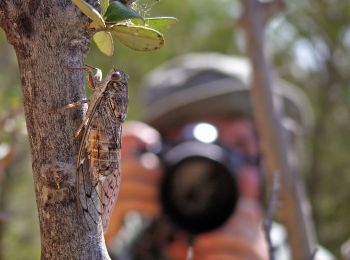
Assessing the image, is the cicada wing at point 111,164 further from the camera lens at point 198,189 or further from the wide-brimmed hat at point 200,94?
the wide-brimmed hat at point 200,94

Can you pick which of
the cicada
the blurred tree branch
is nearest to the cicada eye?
the cicada

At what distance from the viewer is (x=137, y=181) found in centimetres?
173

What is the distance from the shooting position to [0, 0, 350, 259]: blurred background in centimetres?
332

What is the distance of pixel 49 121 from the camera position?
0.47 metres

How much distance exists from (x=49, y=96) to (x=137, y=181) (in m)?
1.26

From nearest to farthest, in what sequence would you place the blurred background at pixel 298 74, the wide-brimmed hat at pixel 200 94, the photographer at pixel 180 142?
the photographer at pixel 180 142 < the wide-brimmed hat at pixel 200 94 < the blurred background at pixel 298 74

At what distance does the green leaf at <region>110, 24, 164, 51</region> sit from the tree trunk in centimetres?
4

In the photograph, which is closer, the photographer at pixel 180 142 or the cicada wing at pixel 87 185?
the cicada wing at pixel 87 185

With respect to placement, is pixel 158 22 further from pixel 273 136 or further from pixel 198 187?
pixel 198 187

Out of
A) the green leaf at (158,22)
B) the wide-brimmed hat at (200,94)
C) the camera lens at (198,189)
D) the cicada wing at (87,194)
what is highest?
the wide-brimmed hat at (200,94)

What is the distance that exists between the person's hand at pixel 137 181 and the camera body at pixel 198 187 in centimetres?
3

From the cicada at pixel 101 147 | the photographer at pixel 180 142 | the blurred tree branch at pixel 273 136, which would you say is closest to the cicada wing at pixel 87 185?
the cicada at pixel 101 147

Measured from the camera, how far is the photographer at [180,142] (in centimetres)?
169

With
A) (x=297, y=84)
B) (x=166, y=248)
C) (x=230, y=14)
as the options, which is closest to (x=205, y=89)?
(x=166, y=248)
